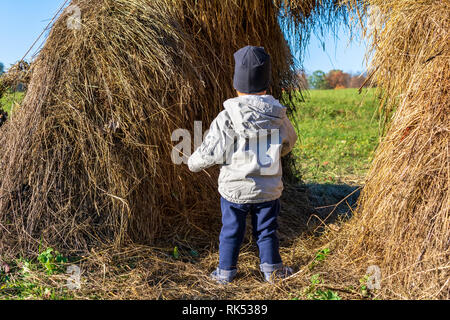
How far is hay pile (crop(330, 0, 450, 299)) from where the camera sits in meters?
2.72

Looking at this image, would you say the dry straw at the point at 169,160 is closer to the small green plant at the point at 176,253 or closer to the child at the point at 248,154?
the small green plant at the point at 176,253

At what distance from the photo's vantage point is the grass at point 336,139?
6.75 m

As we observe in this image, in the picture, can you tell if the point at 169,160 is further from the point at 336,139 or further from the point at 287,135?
the point at 336,139

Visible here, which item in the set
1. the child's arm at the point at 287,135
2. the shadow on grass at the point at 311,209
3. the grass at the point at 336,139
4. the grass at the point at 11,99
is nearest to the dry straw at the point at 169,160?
the shadow on grass at the point at 311,209

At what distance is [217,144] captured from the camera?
9.80 ft

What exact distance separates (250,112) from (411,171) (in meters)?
1.15

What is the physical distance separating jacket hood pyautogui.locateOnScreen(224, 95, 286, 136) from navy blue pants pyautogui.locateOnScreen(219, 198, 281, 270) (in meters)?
0.55

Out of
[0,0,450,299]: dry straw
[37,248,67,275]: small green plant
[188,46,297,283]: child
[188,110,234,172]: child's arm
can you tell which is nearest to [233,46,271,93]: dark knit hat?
[188,46,297,283]: child

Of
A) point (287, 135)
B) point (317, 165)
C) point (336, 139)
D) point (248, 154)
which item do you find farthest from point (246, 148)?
point (336, 139)

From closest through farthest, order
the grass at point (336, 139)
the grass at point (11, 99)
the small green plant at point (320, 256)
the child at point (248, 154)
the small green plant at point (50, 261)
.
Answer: the child at point (248, 154)
the small green plant at point (50, 261)
the small green plant at point (320, 256)
the grass at point (11, 99)
the grass at point (336, 139)

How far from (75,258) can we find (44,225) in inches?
15.3

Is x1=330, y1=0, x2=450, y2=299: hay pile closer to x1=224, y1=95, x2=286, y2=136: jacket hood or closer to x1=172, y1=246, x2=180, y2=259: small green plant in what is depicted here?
x1=224, y1=95, x2=286, y2=136: jacket hood

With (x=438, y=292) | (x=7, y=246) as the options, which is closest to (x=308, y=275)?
(x=438, y=292)

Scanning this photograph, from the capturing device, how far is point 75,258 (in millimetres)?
3273
